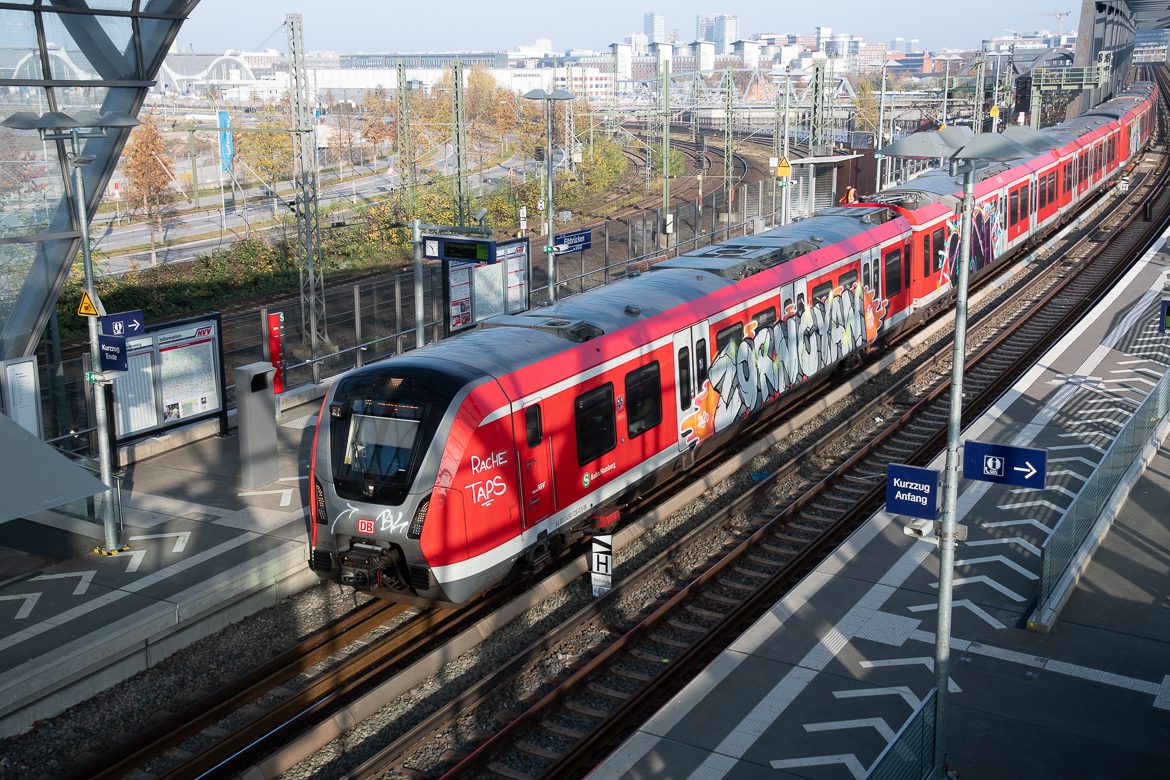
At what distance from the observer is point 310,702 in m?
11.0

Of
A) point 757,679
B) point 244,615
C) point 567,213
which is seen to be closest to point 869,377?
point 757,679

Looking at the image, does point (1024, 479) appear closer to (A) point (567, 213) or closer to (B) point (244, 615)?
(B) point (244, 615)

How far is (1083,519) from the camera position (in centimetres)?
1292

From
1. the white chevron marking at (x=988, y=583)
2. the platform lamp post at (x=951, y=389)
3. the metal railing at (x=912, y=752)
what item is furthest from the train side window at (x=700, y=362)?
the metal railing at (x=912, y=752)

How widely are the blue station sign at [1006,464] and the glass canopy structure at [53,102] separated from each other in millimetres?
12571

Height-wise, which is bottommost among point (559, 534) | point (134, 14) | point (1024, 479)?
point (559, 534)

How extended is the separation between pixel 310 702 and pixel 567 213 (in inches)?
1481

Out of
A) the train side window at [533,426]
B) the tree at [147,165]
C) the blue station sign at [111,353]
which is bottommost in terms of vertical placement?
the train side window at [533,426]

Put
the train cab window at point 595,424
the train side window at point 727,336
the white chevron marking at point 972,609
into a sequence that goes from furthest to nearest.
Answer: the train side window at point 727,336, the train cab window at point 595,424, the white chevron marking at point 972,609

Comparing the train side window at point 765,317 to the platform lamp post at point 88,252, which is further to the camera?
the train side window at point 765,317

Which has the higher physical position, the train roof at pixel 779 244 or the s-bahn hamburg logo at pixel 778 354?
the train roof at pixel 779 244

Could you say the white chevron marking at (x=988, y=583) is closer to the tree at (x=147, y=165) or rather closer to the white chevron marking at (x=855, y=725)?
the white chevron marking at (x=855, y=725)

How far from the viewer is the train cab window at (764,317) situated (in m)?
17.6

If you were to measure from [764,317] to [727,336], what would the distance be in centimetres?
138
